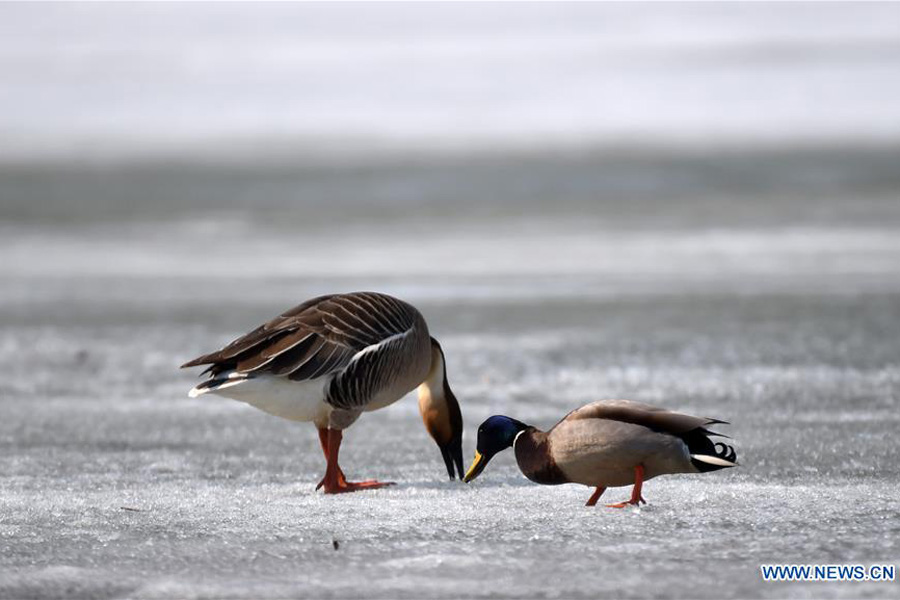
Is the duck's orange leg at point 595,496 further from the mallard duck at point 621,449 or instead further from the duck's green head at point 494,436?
the duck's green head at point 494,436

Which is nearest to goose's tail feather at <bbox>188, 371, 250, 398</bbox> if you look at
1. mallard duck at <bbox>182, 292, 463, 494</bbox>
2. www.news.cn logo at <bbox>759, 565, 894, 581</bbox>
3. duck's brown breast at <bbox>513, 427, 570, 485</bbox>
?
mallard duck at <bbox>182, 292, 463, 494</bbox>

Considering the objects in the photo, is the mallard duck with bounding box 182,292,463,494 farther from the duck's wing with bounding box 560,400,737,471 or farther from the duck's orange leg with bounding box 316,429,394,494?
the duck's wing with bounding box 560,400,737,471

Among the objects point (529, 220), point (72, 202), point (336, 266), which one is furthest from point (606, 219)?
point (72, 202)

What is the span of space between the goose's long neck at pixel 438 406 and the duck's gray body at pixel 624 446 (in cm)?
93

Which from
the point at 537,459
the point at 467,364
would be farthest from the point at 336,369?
the point at 467,364

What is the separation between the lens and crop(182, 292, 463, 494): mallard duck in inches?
204

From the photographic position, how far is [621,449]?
15.1 feet

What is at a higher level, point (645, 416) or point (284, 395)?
point (284, 395)

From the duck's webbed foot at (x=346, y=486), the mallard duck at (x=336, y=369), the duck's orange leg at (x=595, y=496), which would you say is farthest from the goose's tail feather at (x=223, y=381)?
the duck's orange leg at (x=595, y=496)

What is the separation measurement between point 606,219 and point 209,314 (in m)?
5.98

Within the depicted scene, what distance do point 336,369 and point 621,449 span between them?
4.28 ft

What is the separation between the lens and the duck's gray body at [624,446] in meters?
4.62

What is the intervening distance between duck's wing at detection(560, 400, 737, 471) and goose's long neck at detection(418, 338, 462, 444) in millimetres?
1008

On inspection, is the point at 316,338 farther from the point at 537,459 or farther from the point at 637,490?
the point at 637,490
